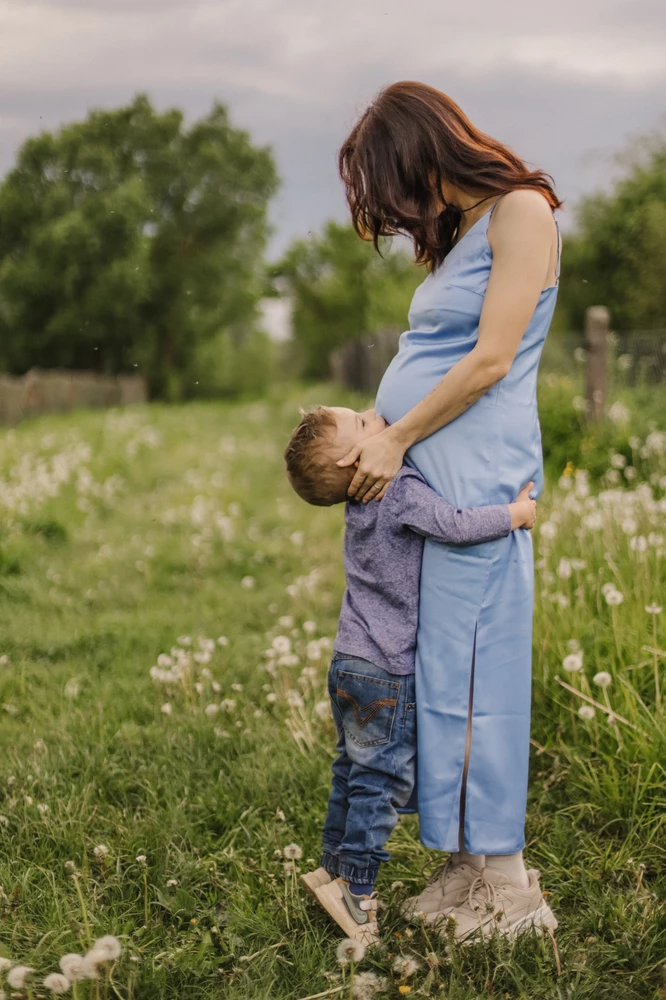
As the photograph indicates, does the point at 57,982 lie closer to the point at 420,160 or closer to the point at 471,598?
the point at 471,598

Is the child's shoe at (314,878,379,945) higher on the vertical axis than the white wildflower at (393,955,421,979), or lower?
higher

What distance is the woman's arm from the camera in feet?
7.48

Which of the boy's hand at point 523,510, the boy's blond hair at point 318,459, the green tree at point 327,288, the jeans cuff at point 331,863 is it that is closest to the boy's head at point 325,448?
the boy's blond hair at point 318,459

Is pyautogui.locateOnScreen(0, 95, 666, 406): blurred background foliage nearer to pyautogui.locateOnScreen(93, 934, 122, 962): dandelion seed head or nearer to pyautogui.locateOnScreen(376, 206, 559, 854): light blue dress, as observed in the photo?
pyautogui.locateOnScreen(376, 206, 559, 854): light blue dress

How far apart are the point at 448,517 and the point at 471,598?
0.79 ft

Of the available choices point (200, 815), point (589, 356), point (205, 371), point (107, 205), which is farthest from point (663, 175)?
A: point (205, 371)

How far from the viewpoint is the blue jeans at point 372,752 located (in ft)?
7.83

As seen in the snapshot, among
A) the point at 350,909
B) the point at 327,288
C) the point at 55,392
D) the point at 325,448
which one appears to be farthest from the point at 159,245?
the point at 327,288

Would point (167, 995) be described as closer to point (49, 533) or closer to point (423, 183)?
point (423, 183)

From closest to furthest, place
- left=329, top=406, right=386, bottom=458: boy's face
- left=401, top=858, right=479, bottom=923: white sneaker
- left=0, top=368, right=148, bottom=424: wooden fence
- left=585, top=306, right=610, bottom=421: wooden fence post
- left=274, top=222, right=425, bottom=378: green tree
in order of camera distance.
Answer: left=329, top=406, right=386, bottom=458: boy's face
left=401, top=858, right=479, bottom=923: white sneaker
left=585, top=306, right=610, bottom=421: wooden fence post
left=0, top=368, right=148, bottom=424: wooden fence
left=274, top=222, right=425, bottom=378: green tree

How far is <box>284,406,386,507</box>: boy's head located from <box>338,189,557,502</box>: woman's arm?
0.25 ft

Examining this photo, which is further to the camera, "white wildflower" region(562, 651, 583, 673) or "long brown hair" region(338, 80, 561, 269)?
"white wildflower" region(562, 651, 583, 673)

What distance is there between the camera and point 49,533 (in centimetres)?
720

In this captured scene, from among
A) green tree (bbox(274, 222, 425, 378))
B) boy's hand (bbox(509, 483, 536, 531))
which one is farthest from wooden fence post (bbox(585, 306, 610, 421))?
green tree (bbox(274, 222, 425, 378))
